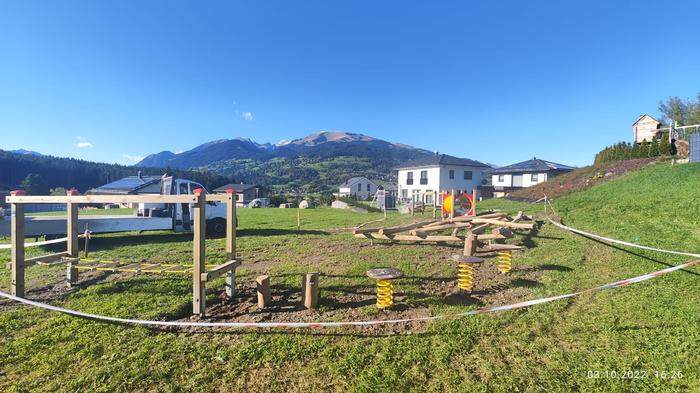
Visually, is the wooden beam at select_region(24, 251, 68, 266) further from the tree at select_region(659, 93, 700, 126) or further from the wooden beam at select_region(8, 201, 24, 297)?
the tree at select_region(659, 93, 700, 126)

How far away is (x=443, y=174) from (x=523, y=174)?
41.0ft

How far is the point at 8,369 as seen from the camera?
3.93 meters

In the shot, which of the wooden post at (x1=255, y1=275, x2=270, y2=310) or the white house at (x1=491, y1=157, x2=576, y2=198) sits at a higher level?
the white house at (x1=491, y1=157, x2=576, y2=198)

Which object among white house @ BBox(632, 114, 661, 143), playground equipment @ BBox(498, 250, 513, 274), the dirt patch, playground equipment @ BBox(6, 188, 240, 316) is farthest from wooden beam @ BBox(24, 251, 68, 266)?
white house @ BBox(632, 114, 661, 143)

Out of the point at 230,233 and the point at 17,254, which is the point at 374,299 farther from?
the point at 17,254

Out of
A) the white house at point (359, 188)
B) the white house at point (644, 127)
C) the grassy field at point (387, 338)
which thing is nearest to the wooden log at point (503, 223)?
the grassy field at point (387, 338)

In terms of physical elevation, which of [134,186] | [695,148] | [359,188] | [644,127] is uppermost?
[644,127]

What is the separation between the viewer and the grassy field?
362 cm

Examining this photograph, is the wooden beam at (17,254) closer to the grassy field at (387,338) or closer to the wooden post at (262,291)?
the grassy field at (387,338)

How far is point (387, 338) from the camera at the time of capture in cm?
450

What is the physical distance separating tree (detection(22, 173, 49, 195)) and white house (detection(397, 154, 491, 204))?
313 feet

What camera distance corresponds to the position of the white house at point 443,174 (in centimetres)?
4922

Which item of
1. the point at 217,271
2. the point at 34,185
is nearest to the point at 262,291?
the point at 217,271

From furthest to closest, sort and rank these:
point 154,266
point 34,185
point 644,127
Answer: point 34,185 → point 644,127 → point 154,266
